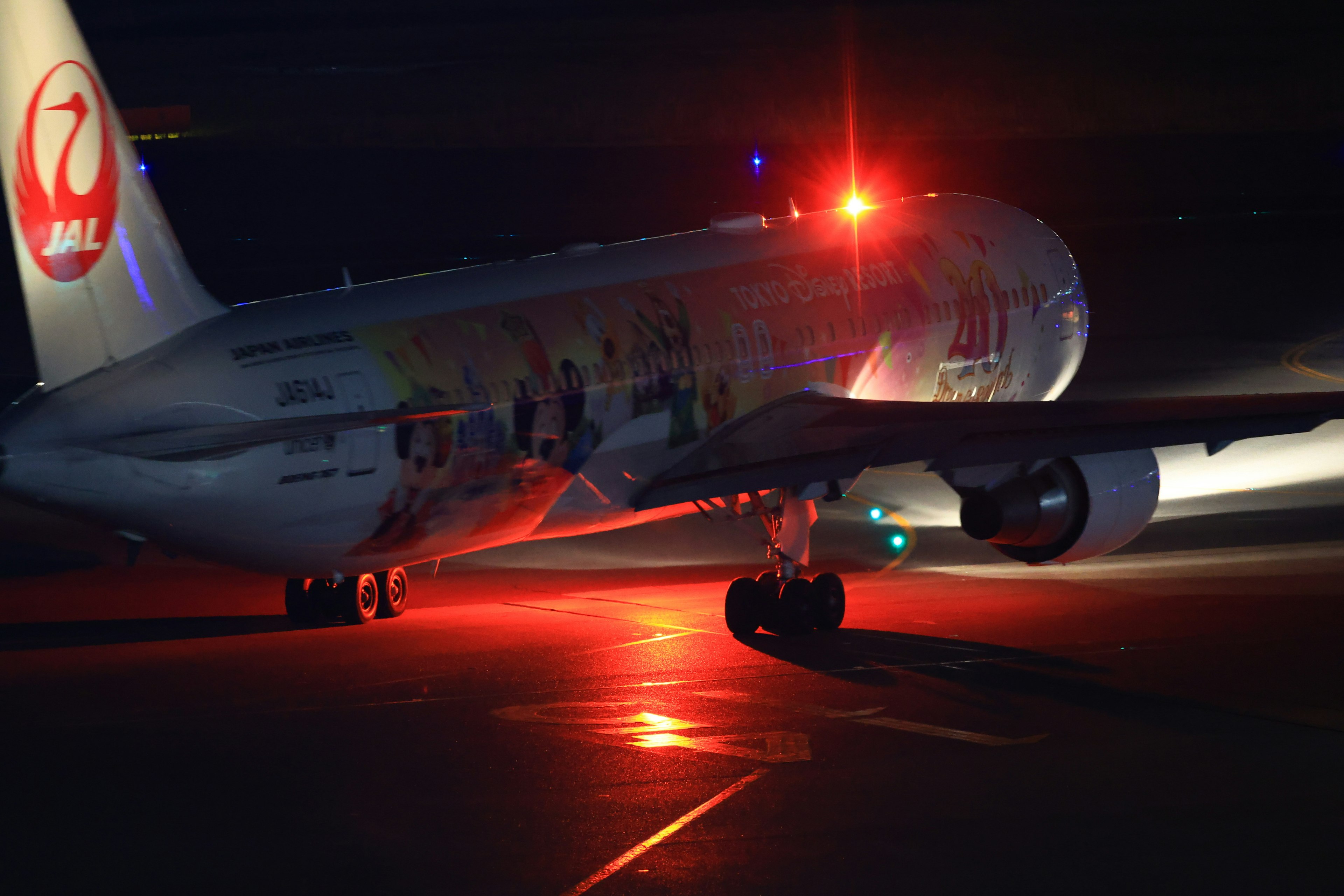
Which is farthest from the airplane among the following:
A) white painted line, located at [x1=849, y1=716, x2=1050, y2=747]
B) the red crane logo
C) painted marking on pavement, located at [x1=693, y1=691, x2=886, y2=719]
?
white painted line, located at [x1=849, y1=716, x2=1050, y2=747]

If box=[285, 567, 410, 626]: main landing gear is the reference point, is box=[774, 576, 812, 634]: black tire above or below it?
below

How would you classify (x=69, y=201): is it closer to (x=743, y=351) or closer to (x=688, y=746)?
(x=688, y=746)

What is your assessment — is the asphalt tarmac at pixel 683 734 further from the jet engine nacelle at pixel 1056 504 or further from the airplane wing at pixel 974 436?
the airplane wing at pixel 974 436

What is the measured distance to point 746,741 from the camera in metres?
13.0

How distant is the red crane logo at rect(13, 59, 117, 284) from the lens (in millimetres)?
13141

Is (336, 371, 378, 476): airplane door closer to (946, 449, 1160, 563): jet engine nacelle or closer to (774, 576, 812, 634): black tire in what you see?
(774, 576, 812, 634): black tire

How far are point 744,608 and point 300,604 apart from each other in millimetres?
5522

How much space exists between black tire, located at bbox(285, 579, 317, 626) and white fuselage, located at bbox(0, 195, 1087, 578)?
360 cm

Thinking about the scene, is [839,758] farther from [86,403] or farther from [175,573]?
[175,573]

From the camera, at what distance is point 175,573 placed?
79.2 feet

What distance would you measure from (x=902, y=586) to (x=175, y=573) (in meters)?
10.8

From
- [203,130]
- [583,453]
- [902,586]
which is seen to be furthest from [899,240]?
[203,130]

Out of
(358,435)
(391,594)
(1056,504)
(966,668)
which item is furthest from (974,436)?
(391,594)

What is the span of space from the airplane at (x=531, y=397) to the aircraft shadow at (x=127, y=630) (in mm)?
699
